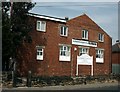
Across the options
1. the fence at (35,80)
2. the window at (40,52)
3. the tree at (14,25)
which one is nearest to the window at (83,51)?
the window at (40,52)

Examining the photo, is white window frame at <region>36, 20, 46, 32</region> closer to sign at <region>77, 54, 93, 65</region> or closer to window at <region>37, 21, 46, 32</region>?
window at <region>37, 21, 46, 32</region>

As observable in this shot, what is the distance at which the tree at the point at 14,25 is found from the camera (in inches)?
1180

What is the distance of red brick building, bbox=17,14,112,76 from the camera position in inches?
1542

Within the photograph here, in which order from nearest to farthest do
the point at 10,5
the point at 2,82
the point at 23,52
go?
the point at 2,82 → the point at 10,5 → the point at 23,52

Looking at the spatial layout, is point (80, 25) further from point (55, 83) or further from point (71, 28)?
point (55, 83)

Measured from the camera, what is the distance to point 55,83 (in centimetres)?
3150

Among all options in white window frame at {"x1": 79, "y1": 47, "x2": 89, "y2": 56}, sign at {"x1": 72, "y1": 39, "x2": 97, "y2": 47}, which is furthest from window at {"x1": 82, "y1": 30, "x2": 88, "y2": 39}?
white window frame at {"x1": 79, "y1": 47, "x2": 89, "y2": 56}

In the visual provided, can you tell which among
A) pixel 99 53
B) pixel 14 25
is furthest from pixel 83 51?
pixel 14 25

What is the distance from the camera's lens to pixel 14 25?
3159 cm

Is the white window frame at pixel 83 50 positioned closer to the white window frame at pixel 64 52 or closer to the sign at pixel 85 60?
the sign at pixel 85 60

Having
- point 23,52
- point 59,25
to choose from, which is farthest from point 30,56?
point 59,25

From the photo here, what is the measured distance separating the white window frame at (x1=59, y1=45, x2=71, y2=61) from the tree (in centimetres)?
909

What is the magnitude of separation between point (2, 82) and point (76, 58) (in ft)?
53.8

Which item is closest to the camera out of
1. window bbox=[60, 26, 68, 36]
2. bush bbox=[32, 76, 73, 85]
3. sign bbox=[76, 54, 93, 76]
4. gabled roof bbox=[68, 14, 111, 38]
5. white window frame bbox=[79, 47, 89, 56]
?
bush bbox=[32, 76, 73, 85]
